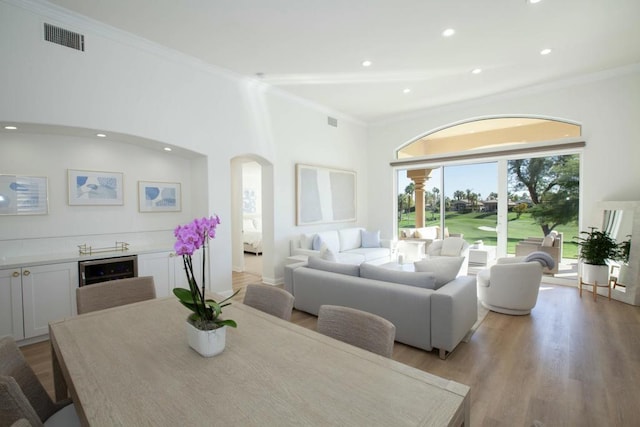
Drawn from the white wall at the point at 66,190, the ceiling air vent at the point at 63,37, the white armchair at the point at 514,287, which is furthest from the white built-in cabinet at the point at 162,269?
the white armchair at the point at 514,287

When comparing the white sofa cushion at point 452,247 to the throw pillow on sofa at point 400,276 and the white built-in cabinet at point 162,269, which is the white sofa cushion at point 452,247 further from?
the white built-in cabinet at point 162,269

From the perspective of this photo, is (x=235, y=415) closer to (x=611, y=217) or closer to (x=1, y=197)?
(x=1, y=197)

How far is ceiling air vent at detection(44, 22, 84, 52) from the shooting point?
303 centimetres

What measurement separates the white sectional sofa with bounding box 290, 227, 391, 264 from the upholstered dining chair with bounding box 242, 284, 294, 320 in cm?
284

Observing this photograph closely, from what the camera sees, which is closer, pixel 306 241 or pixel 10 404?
pixel 10 404

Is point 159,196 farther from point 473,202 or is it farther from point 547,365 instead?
point 473,202

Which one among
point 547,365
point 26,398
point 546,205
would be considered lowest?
point 547,365

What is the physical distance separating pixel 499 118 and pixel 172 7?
216 inches

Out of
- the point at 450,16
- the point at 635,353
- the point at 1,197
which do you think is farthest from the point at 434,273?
the point at 1,197

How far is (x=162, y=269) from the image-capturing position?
3848mm

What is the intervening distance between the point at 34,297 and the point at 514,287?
5.14 m

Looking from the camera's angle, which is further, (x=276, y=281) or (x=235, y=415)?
(x=276, y=281)

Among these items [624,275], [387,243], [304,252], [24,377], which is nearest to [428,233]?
[387,243]

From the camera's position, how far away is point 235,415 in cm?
94
